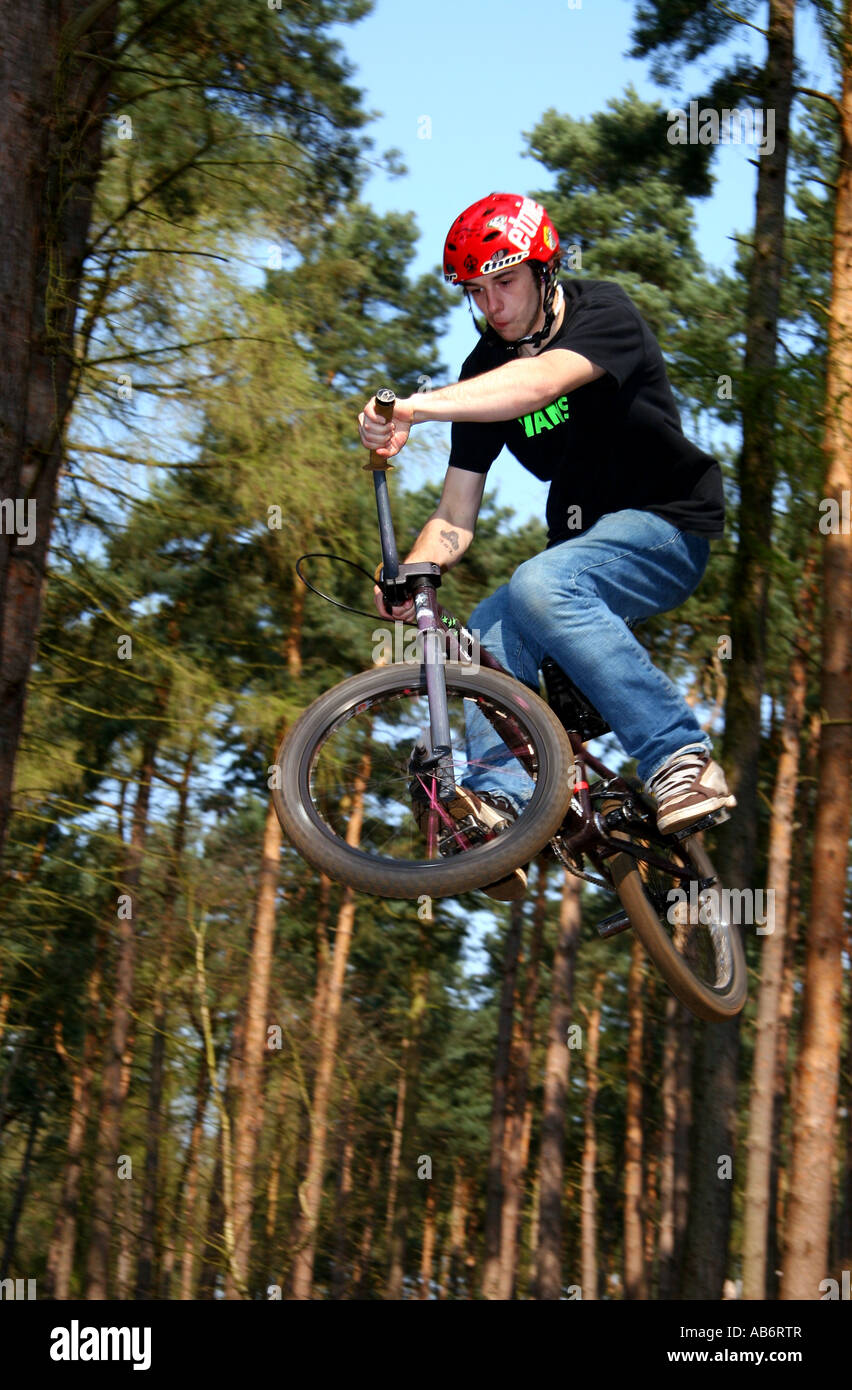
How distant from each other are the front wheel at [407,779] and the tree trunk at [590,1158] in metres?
25.4

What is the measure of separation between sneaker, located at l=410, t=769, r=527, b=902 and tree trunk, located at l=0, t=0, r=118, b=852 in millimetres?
1585

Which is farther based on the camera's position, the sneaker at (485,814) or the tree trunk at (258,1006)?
the tree trunk at (258,1006)

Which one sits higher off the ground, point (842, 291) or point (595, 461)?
point (842, 291)

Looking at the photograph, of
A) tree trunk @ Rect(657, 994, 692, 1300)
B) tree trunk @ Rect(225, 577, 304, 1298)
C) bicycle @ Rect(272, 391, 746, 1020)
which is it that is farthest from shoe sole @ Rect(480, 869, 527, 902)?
tree trunk @ Rect(657, 994, 692, 1300)

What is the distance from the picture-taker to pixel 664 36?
10.6 metres

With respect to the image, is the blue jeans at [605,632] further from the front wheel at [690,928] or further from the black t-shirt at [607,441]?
the front wheel at [690,928]

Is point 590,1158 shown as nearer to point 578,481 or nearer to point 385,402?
point 578,481

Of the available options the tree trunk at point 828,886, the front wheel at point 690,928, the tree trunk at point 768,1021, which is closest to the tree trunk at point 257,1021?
the tree trunk at point 768,1021

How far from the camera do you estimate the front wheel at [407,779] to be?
12.1ft

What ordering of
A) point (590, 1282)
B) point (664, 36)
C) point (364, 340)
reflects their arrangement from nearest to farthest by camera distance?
point (664, 36) → point (364, 340) → point (590, 1282)

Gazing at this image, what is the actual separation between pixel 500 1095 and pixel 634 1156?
597cm
